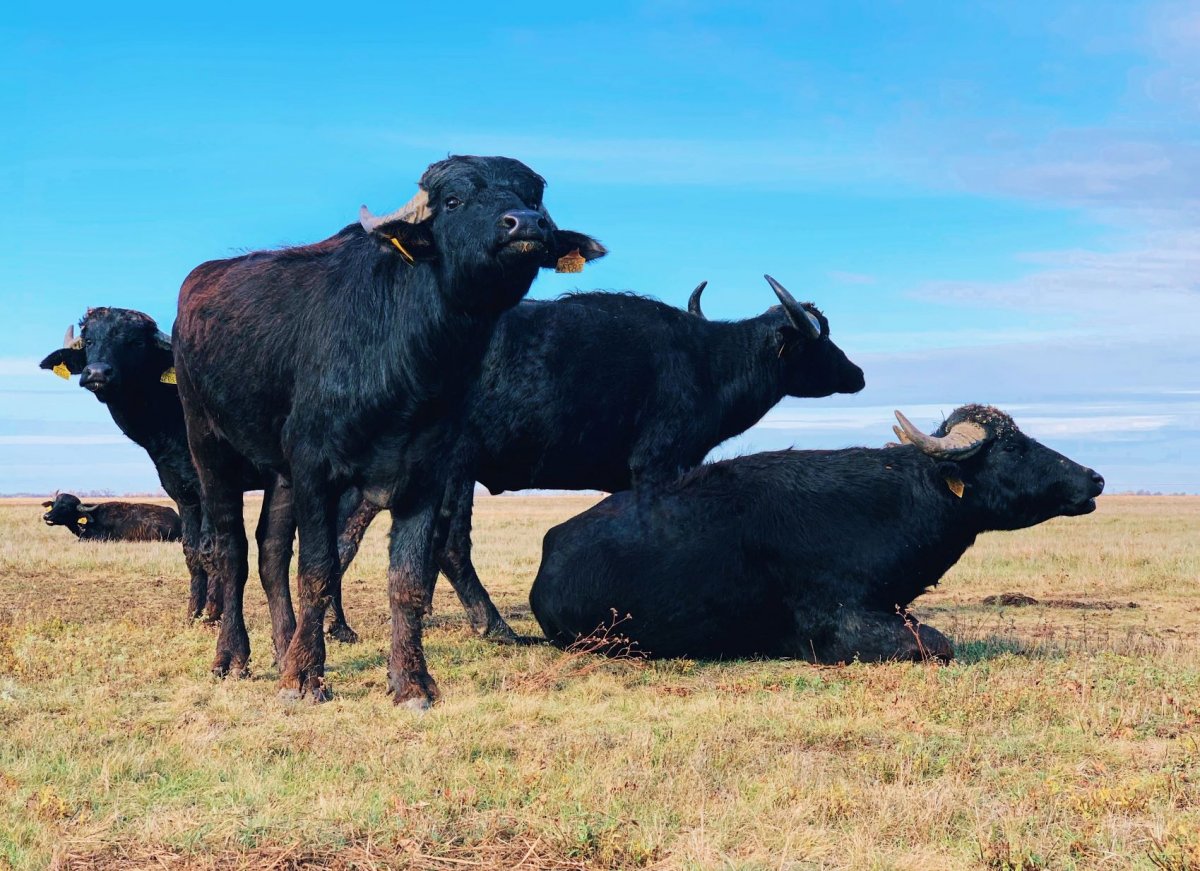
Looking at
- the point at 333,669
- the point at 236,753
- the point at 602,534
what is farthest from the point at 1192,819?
the point at 333,669

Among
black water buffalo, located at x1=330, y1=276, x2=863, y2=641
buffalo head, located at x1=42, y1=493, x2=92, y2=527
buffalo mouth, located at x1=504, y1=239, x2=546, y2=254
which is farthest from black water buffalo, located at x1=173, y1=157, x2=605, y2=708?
buffalo head, located at x1=42, y1=493, x2=92, y2=527

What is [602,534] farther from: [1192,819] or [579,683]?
[1192,819]

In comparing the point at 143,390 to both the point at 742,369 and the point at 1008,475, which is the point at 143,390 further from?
the point at 1008,475

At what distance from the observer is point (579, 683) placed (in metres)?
7.91

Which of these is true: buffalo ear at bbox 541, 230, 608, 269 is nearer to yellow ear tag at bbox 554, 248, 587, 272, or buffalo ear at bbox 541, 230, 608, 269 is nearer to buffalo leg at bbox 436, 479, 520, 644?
yellow ear tag at bbox 554, 248, 587, 272

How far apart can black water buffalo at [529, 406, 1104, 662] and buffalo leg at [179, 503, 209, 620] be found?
13.3 feet

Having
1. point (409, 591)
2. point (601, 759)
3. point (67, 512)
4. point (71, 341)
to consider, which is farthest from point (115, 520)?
point (601, 759)

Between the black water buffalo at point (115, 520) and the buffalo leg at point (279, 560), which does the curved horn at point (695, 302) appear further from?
the black water buffalo at point (115, 520)

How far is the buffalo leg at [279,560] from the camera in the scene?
844 centimetres

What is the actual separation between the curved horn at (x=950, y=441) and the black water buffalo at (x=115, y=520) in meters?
18.5

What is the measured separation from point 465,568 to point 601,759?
495 centimetres

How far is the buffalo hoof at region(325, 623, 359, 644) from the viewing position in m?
10.2

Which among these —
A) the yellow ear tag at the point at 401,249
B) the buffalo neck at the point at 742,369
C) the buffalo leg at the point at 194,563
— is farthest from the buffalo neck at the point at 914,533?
the buffalo leg at the point at 194,563

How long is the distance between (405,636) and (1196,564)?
561 inches
